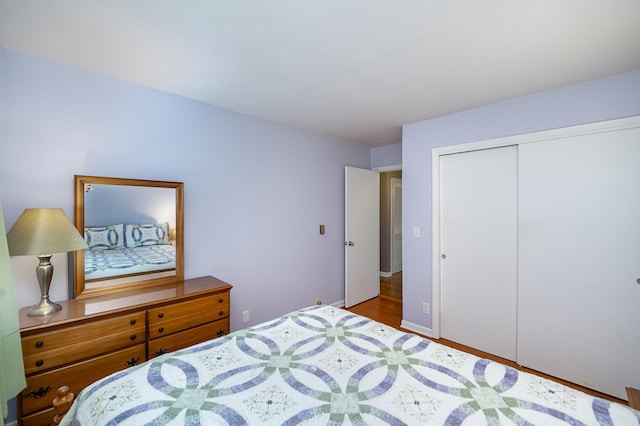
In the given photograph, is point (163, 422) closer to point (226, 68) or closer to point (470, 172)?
point (226, 68)

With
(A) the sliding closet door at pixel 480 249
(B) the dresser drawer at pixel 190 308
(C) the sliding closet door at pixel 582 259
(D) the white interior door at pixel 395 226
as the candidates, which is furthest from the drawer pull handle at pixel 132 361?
(D) the white interior door at pixel 395 226

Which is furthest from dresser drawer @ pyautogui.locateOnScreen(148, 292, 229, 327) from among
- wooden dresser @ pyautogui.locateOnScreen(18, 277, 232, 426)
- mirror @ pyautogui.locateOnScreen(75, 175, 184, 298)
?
mirror @ pyautogui.locateOnScreen(75, 175, 184, 298)

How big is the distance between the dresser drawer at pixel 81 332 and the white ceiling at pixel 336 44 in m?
1.70

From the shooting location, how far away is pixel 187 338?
2.04 metres

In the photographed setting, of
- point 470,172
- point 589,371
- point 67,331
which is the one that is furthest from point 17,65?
point 589,371

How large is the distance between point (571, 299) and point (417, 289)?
50.9 inches

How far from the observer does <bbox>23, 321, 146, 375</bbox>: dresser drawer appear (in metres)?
1.48

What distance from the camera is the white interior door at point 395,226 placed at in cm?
583

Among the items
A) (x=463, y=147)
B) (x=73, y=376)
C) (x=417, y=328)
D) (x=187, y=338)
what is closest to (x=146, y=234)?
(x=187, y=338)

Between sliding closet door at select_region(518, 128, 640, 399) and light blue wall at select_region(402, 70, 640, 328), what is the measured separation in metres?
0.20

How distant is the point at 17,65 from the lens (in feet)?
5.59

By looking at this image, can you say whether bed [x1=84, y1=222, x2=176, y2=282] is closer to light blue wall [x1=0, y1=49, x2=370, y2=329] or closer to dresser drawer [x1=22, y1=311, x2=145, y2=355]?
light blue wall [x1=0, y1=49, x2=370, y2=329]

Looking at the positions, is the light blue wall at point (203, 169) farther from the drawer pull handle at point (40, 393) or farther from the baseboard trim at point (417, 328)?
the baseboard trim at point (417, 328)

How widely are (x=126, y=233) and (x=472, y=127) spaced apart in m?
3.26
